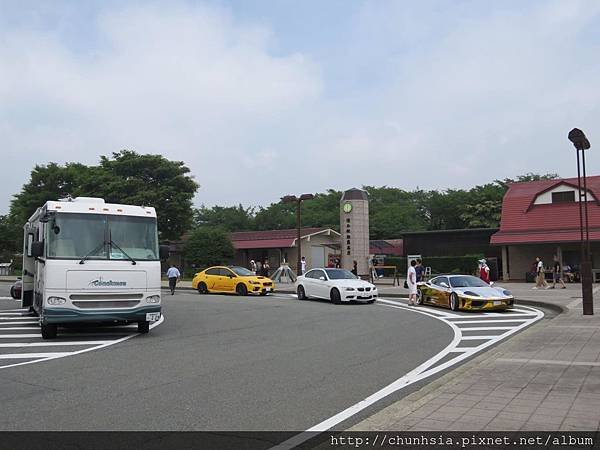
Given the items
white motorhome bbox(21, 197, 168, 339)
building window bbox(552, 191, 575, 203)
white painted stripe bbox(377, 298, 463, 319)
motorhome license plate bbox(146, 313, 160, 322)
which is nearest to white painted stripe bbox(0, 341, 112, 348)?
white motorhome bbox(21, 197, 168, 339)

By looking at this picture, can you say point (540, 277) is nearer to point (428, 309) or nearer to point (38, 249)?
point (428, 309)

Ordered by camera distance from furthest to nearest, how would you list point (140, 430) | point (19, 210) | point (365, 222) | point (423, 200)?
1. point (423, 200)
2. point (19, 210)
3. point (365, 222)
4. point (140, 430)

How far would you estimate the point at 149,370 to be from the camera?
9.23 metres

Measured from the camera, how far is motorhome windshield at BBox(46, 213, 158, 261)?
496 inches

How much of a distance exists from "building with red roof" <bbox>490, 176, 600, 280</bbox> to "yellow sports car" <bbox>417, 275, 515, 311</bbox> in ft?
59.8

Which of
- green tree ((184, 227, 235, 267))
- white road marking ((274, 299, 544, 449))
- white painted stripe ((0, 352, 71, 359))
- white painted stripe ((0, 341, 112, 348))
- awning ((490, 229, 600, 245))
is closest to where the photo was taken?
white road marking ((274, 299, 544, 449))

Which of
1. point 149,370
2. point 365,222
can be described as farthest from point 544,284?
point 149,370

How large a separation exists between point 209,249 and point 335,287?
28.9 metres

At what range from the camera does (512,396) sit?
676cm

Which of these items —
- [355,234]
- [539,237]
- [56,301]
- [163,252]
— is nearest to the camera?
[56,301]

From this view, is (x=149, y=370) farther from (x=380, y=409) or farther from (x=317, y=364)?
(x=380, y=409)

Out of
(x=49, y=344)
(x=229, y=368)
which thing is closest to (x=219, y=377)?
(x=229, y=368)

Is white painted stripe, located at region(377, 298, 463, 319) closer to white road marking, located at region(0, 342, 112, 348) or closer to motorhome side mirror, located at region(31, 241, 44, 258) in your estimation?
white road marking, located at region(0, 342, 112, 348)

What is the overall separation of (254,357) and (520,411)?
527cm
